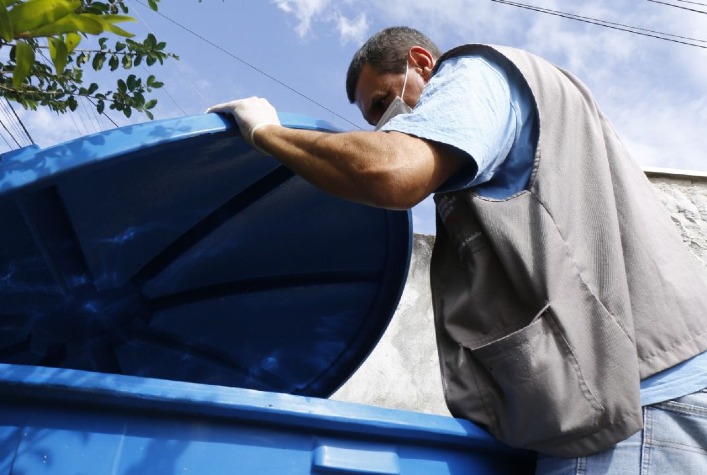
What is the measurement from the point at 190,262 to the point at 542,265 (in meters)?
1.26

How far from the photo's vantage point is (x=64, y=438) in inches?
44.8

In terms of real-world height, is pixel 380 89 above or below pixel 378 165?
below

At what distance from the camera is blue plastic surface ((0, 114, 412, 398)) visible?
63.6 inches

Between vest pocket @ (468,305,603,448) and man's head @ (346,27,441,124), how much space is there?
101cm

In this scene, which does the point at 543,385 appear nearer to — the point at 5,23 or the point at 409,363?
the point at 5,23

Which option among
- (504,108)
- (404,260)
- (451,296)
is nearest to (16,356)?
(404,260)

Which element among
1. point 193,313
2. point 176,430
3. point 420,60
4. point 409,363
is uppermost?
point 420,60

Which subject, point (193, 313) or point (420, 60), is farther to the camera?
point (193, 313)

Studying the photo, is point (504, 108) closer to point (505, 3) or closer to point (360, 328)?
point (360, 328)

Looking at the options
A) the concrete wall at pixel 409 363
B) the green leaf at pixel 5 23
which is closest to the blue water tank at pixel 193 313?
the green leaf at pixel 5 23

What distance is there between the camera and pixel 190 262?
2160 millimetres

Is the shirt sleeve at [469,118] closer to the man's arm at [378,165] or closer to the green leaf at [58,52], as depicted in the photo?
the man's arm at [378,165]

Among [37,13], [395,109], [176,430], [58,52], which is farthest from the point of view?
[395,109]

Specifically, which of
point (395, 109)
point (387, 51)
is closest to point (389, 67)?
point (387, 51)
